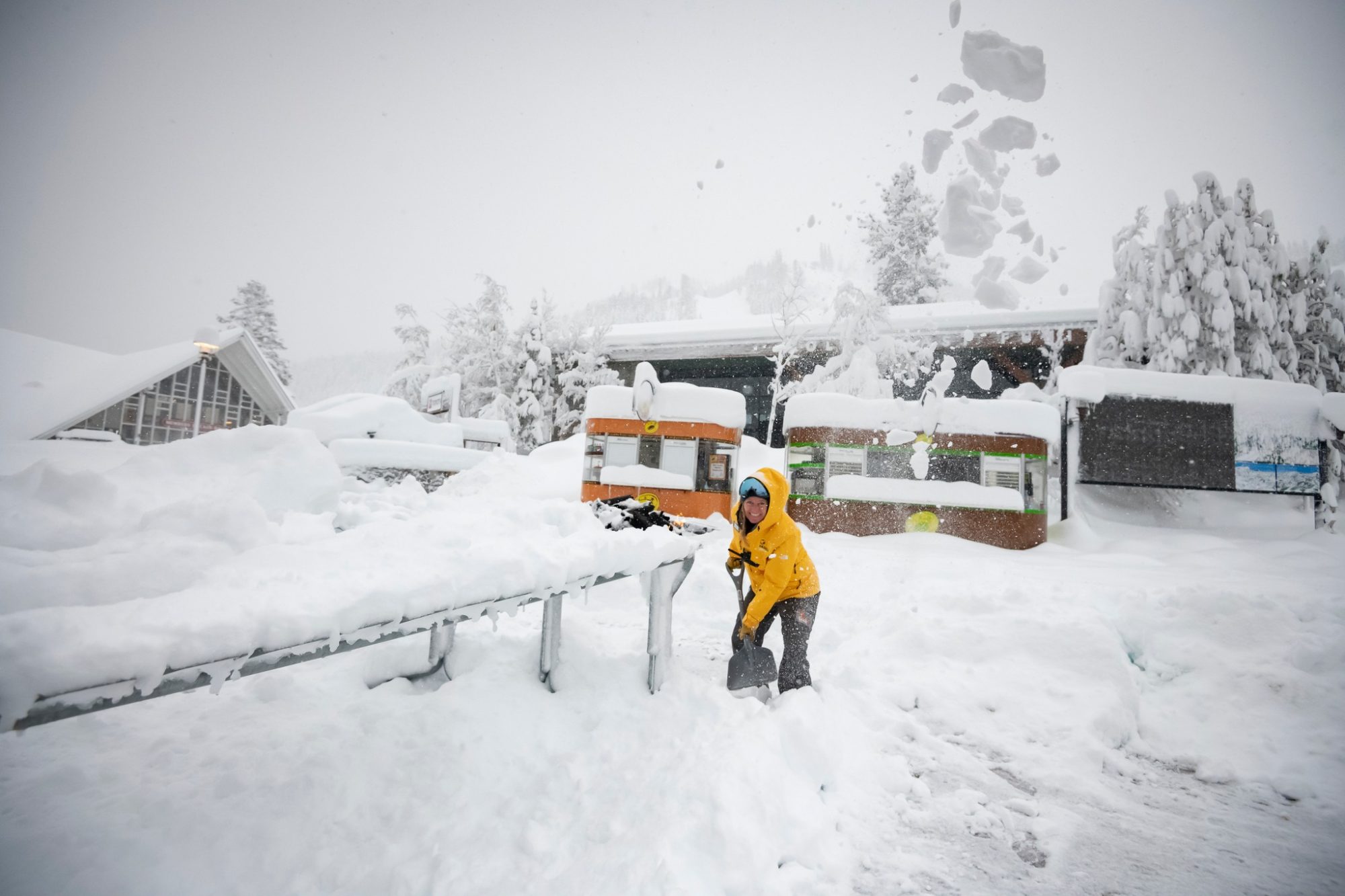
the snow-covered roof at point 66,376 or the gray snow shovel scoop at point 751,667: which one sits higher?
the snow-covered roof at point 66,376

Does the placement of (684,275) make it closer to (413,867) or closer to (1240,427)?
(1240,427)

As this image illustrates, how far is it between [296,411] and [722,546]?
13.7m

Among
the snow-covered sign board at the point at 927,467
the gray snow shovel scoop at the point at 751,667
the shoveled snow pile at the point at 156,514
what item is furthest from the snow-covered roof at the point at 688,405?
the shoveled snow pile at the point at 156,514

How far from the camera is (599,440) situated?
12008mm

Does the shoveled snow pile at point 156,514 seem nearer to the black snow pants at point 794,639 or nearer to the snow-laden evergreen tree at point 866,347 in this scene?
the black snow pants at point 794,639

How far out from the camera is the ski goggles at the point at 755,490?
3887 millimetres

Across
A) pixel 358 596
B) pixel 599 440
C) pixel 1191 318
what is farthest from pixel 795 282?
pixel 358 596

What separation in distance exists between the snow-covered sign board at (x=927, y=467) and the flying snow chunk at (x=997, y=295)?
1001 centimetres

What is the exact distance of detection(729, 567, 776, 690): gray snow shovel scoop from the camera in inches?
150

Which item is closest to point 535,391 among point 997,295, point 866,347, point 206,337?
point 866,347

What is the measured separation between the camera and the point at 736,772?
273 centimetres

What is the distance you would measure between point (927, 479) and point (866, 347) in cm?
950

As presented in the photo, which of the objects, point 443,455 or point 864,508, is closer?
point 864,508

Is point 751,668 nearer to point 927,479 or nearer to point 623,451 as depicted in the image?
point 927,479
